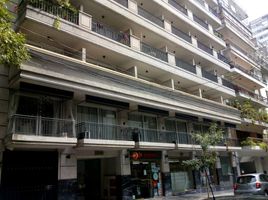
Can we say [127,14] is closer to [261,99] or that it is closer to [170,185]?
[170,185]

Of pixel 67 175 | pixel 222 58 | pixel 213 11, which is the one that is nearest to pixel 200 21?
pixel 222 58

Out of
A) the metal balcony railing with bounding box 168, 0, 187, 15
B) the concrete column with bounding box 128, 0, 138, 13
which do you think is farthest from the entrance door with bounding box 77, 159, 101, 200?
the metal balcony railing with bounding box 168, 0, 187, 15

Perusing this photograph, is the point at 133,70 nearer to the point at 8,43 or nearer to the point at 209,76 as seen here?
the point at 209,76

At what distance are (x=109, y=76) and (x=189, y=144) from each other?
8903 mm

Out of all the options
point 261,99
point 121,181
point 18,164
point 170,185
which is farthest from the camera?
point 261,99

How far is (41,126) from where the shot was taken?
12.0 metres

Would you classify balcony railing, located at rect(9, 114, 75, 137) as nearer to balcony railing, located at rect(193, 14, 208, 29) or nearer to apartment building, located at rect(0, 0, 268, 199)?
apartment building, located at rect(0, 0, 268, 199)

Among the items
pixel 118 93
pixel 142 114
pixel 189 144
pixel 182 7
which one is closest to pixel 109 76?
pixel 118 93

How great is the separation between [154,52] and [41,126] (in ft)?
33.5

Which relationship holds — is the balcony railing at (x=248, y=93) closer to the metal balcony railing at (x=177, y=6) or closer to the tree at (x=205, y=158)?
the metal balcony railing at (x=177, y=6)

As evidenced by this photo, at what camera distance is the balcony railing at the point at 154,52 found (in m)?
18.3

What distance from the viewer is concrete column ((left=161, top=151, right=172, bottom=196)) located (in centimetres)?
1788

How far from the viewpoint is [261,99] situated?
33.8m

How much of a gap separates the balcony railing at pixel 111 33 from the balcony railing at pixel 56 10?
148 centimetres
